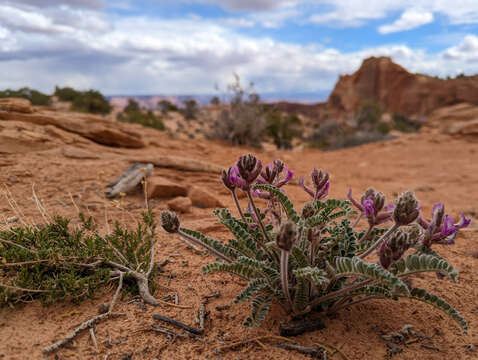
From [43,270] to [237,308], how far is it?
3.59 ft

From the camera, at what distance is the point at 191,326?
65.8 inches

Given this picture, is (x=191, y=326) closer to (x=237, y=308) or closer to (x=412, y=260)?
(x=237, y=308)

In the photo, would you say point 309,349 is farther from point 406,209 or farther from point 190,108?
point 190,108

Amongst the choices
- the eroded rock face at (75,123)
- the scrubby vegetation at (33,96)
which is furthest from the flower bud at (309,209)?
the scrubby vegetation at (33,96)

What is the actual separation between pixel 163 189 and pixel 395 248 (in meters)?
2.96

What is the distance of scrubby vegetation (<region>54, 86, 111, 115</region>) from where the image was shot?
20109 millimetres

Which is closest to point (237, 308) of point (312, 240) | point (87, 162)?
point (312, 240)

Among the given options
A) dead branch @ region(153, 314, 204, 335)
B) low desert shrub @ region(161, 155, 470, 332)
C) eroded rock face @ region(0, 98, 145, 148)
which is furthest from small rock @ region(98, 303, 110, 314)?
eroded rock face @ region(0, 98, 145, 148)

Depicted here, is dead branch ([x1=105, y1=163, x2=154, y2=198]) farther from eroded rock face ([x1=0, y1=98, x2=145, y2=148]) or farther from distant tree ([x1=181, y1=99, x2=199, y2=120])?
distant tree ([x1=181, y1=99, x2=199, y2=120])

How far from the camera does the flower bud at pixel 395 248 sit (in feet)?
Result: 4.15

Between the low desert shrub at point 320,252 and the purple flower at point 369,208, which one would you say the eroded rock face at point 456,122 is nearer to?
the low desert shrub at point 320,252

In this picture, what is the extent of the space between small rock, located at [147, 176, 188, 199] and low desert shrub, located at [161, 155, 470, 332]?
211 centimetres

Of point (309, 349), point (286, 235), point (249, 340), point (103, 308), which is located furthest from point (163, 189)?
point (286, 235)

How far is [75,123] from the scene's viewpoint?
19.7ft
